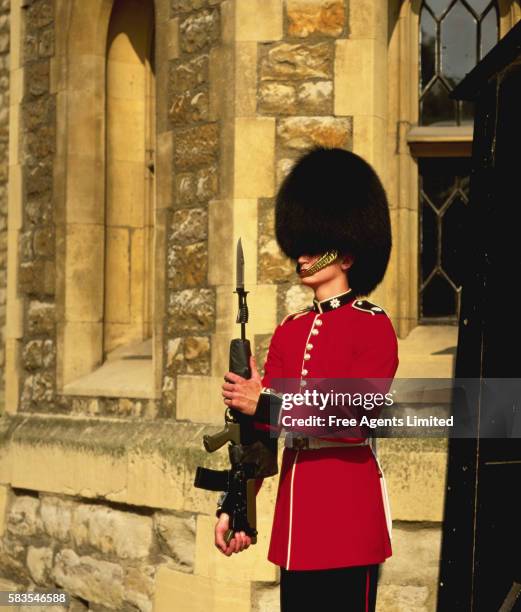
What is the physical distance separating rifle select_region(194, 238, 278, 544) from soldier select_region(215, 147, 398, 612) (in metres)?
0.03

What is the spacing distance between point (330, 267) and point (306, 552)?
779mm

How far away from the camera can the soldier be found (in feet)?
10.5

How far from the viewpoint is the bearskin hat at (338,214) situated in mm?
3412

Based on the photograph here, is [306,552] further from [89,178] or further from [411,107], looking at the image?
[89,178]

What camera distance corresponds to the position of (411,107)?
17.8 ft

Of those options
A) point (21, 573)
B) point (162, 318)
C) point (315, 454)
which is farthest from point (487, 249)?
point (21, 573)

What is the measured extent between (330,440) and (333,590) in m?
0.39

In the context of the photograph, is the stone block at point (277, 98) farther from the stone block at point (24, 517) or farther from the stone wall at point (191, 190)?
the stone block at point (24, 517)

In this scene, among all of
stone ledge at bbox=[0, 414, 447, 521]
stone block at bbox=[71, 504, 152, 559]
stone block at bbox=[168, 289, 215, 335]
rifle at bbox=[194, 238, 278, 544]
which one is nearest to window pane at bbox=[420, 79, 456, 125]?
stone block at bbox=[168, 289, 215, 335]

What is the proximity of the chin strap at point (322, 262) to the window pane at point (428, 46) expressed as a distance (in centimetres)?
231

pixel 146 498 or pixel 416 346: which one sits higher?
pixel 416 346

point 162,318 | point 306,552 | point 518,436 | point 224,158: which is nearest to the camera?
point 306,552

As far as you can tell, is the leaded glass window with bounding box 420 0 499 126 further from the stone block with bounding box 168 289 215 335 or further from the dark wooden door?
the dark wooden door

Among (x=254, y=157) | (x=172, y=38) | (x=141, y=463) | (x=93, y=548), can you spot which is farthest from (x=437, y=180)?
(x=93, y=548)
